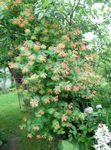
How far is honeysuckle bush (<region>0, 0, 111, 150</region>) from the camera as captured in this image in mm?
3711

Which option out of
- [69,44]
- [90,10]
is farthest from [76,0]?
[69,44]

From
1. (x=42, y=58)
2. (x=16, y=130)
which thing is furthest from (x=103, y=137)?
(x=16, y=130)

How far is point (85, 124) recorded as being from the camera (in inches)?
155

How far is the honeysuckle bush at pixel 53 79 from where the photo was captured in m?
3.71

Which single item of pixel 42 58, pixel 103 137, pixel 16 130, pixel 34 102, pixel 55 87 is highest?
pixel 16 130

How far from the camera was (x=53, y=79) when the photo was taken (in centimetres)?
366

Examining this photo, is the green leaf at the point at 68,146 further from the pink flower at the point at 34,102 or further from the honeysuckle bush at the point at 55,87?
the pink flower at the point at 34,102

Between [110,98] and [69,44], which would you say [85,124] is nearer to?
[110,98]

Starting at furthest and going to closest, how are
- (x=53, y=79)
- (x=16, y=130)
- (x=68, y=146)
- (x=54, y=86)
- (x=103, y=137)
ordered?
(x=16, y=130) → (x=68, y=146) → (x=54, y=86) → (x=53, y=79) → (x=103, y=137)

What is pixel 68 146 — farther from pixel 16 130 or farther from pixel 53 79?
pixel 16 130

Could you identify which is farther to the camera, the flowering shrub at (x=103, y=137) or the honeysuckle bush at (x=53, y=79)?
the honeysuckle bush at (x=53, y=79)

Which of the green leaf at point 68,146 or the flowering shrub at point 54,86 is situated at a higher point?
the flowering shrub at point 54,86

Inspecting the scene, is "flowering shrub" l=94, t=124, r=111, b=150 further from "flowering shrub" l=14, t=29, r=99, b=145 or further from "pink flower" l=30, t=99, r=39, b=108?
"pink flower" l=30, t=99, r=39, b=108

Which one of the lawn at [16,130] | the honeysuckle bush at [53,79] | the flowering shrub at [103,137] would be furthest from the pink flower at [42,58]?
the lawn at [16,130]
